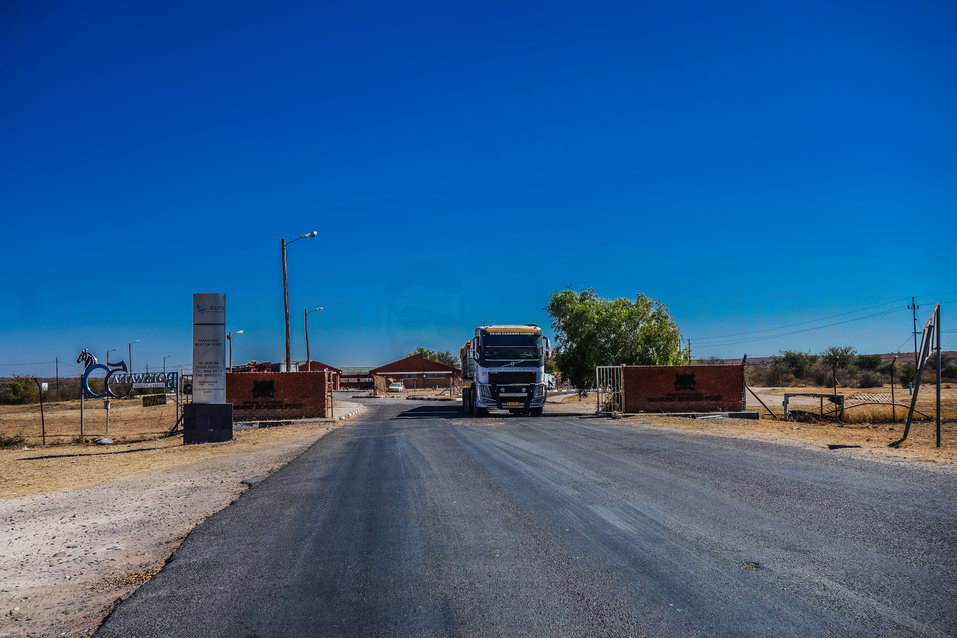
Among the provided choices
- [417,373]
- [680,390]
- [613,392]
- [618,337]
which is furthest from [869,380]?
[417,373]

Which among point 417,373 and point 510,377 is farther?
point 417,373

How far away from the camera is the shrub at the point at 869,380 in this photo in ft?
226

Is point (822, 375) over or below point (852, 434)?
below

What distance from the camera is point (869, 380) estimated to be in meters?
70.5

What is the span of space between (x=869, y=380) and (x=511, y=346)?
55.9 metres

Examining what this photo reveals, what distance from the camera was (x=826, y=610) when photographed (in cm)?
482

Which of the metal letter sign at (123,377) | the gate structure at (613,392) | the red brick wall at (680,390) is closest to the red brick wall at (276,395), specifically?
the metal letter sign at (123,377)

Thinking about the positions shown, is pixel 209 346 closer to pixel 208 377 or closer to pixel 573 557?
pixel 208 377

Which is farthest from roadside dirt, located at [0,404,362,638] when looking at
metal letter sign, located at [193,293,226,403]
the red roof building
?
the red roof building

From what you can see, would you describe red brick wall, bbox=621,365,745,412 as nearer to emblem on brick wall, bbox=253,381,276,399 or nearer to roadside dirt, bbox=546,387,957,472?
roadside dirt, bbox=546,387,957,472

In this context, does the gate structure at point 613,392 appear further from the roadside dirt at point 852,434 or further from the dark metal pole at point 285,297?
the dark metal pole at point 285,297

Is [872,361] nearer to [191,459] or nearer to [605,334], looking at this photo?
[605,334]

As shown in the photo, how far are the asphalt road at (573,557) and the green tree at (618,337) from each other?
32.0 metres

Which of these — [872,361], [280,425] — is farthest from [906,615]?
[872,361]
